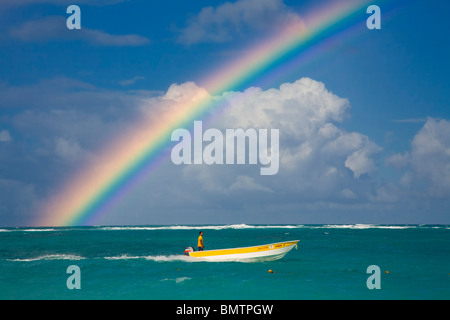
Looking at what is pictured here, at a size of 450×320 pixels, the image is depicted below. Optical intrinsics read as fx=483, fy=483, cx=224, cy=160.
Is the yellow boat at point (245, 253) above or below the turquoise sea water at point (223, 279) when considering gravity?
above

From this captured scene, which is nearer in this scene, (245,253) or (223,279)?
(223,279)

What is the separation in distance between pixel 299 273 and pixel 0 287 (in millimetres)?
19131

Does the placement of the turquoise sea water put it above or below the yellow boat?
below

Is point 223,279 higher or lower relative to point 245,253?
lower

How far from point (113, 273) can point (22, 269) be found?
7.96 meters

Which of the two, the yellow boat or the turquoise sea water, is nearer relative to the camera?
the turquoise sea water

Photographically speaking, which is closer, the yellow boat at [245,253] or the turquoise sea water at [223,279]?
the turquoise sea water at [223,279]

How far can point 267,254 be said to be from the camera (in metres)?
38.5

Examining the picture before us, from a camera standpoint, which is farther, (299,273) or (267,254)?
(267,254)

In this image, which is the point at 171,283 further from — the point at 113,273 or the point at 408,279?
the point at 408,279
